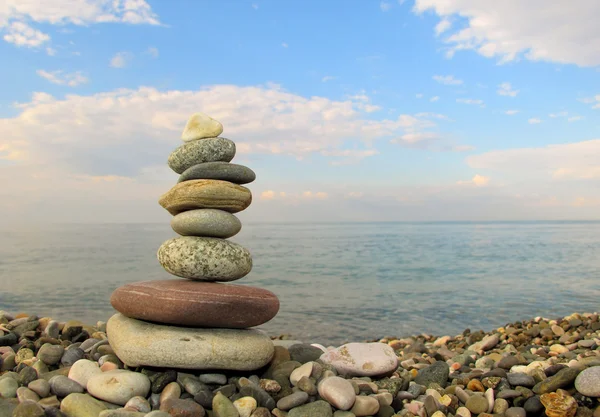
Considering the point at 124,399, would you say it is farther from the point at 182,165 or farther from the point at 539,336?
the point at 539,336

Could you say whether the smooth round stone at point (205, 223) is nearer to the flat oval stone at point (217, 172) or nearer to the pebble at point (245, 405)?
the flat oval stone at point (217, 172)

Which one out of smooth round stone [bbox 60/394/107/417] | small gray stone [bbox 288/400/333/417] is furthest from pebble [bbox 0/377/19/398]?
small gray stone [bbox 288/400/333/417]

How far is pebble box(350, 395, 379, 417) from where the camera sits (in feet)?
20.6

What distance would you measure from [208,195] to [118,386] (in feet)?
9.48

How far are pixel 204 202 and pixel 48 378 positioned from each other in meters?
3.28

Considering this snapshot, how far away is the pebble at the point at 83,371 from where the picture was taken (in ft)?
22.5

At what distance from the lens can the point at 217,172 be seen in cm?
786

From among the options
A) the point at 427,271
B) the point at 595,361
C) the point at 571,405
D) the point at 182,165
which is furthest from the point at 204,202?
the point at 427,271

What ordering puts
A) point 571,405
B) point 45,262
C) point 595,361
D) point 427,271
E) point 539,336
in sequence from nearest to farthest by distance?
point 571,405 → point 595,361 → point 539,336 → point 427,271 → point 45,262

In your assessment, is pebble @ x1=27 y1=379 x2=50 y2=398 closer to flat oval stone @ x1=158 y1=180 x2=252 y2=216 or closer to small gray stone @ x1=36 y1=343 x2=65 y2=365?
small gray stone @ x1=36 y1=343 x2=65 y2=365

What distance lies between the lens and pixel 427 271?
94.2ft

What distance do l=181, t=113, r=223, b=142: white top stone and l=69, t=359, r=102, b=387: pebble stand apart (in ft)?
12.1

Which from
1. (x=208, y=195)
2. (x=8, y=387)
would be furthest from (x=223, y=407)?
(x=208, y=195)

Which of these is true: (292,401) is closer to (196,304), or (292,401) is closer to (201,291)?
(196,304)
